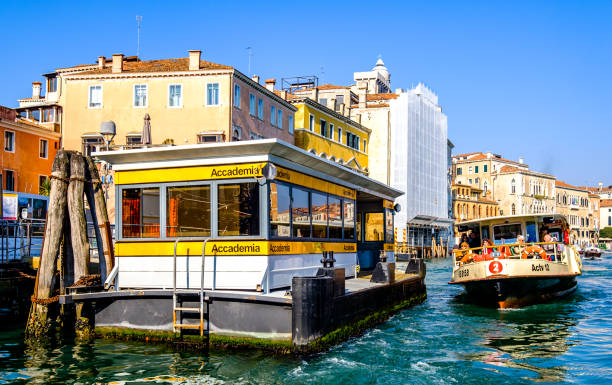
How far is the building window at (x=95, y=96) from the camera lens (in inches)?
1308

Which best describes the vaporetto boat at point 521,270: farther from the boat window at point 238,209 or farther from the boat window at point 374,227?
the boat window at point 238,209

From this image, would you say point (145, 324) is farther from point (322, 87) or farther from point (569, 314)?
point (322, 87)

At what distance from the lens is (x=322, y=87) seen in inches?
2231

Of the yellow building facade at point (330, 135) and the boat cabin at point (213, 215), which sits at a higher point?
the yellow building facade at point (330, 135)

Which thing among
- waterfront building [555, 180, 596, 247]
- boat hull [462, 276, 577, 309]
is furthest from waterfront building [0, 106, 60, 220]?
waterfront building [555, 180, 596, 247]

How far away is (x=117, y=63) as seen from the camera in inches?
1319

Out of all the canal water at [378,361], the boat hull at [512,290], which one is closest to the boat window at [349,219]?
the canal water at [378,361]

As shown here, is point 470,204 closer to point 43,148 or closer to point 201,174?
point 43,148

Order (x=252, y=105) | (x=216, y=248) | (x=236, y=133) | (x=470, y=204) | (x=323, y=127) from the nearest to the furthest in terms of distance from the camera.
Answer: (x=216, y=248) → (x=236, y=133) → (x=252, y=105) → (x=323, y=127) → (x=470, y=204)

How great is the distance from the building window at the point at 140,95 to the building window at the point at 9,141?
6.73 metres

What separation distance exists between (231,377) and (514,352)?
17.2 feet

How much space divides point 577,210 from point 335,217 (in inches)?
4363

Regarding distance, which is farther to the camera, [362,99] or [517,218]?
[362,99]

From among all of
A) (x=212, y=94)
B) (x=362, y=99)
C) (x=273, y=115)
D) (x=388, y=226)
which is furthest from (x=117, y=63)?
(x=362, y=99)
